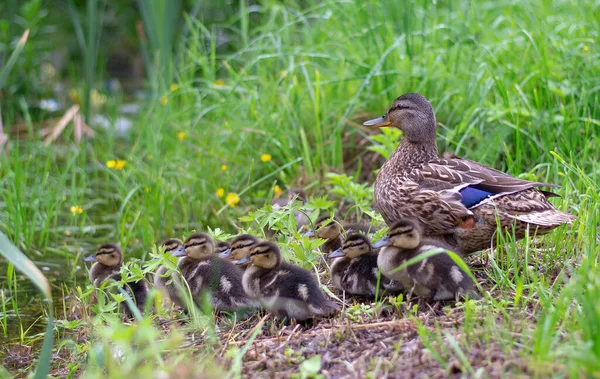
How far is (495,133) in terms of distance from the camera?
523 cm

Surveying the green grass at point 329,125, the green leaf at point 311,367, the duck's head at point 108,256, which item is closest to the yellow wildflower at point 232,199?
the green grass at point 329,125

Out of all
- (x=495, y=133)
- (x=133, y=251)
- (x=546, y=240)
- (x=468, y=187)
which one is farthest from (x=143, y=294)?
(x=495, y=133)

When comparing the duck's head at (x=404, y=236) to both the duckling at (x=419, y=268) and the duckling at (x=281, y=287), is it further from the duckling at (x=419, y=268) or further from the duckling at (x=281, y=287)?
the duckling at (x=281, y=287)

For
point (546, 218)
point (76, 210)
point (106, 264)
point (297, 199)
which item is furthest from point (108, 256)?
point (546, 218)

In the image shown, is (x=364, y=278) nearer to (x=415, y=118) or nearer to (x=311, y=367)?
(x=311, y=367)

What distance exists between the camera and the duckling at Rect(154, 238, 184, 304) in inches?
155

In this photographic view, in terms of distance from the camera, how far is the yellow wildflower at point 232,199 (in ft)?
17.3

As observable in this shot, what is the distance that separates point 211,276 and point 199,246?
0.22 meters

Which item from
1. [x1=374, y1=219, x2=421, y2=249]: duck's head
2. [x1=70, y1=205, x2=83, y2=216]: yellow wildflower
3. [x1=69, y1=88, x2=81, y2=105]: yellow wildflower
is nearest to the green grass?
[x1=70, y1=205, x2=83, y2=216]: yellow wildflower

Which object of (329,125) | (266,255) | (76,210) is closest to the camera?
(266,255)

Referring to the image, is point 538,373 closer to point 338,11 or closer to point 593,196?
point 593,196

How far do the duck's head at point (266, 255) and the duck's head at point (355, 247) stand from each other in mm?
269

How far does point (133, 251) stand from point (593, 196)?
2.76 meters

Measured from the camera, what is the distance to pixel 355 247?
3.82 metres
